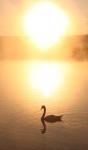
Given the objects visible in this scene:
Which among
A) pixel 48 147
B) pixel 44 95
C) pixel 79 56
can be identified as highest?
pixel 79 56

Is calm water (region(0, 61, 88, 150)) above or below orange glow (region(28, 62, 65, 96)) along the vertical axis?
below

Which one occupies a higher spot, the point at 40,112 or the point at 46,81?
the point at 46,81

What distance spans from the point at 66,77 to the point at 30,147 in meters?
8.60

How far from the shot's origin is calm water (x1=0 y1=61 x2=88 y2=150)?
8.20m

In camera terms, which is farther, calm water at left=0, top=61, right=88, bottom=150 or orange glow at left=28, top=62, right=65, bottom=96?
orange glow at left=28, top=62, right=65, bottom=96

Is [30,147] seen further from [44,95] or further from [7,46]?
[7,46]

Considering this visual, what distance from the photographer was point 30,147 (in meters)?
7.98

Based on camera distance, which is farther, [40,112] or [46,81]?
[46,81]

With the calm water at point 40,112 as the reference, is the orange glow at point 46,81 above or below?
above

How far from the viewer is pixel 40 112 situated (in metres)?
10.4

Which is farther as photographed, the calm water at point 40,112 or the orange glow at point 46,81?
the orange glow at point 46,81

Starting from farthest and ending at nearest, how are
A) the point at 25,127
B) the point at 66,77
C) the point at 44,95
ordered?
1. the point at 66,77
2. the point at 44,95
3. the point at 25,127

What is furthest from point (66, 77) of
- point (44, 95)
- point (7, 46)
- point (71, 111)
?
point (7, 46)

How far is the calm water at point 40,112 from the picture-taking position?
8.20 meters
